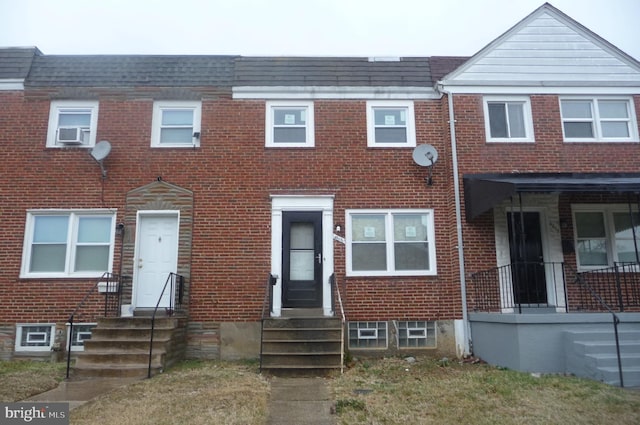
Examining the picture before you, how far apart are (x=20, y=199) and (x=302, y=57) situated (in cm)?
665

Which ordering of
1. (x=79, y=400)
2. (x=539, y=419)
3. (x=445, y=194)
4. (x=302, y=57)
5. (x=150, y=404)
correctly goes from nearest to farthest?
(x=539, y=419) → (x=150, y=404) → (x=79, y=400) → (x=445, y=194) → (x=302, y=57)

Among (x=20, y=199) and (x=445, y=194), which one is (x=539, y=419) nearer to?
(x=445, y=194)

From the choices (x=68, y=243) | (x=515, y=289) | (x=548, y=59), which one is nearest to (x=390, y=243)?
(x=515, y=289)

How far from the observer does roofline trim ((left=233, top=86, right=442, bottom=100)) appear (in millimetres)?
10195

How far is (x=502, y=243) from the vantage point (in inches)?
372

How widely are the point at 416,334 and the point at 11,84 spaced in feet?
32.5

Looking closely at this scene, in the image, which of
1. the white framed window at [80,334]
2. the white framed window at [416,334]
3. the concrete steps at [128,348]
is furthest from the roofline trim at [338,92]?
the white framed window at [80,334]

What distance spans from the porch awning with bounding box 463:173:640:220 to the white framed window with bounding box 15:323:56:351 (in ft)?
27.7

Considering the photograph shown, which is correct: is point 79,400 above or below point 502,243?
below

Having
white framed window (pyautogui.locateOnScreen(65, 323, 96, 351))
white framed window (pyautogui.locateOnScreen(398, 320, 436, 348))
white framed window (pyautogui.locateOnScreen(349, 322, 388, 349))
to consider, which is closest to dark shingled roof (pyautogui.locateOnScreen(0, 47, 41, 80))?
white framed window (pyautogui.locateOnScreen(65, 323, 96, 351))

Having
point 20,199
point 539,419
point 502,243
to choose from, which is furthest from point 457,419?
point 20,199

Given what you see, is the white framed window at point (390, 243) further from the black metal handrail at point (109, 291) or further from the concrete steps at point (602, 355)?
the black metal handrail at point (109, 291)

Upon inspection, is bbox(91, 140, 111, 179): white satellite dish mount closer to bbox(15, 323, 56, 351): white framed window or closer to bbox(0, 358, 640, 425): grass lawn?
bbox(15, 323, 56, 351): white framed window

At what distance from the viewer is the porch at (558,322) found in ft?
22.7
